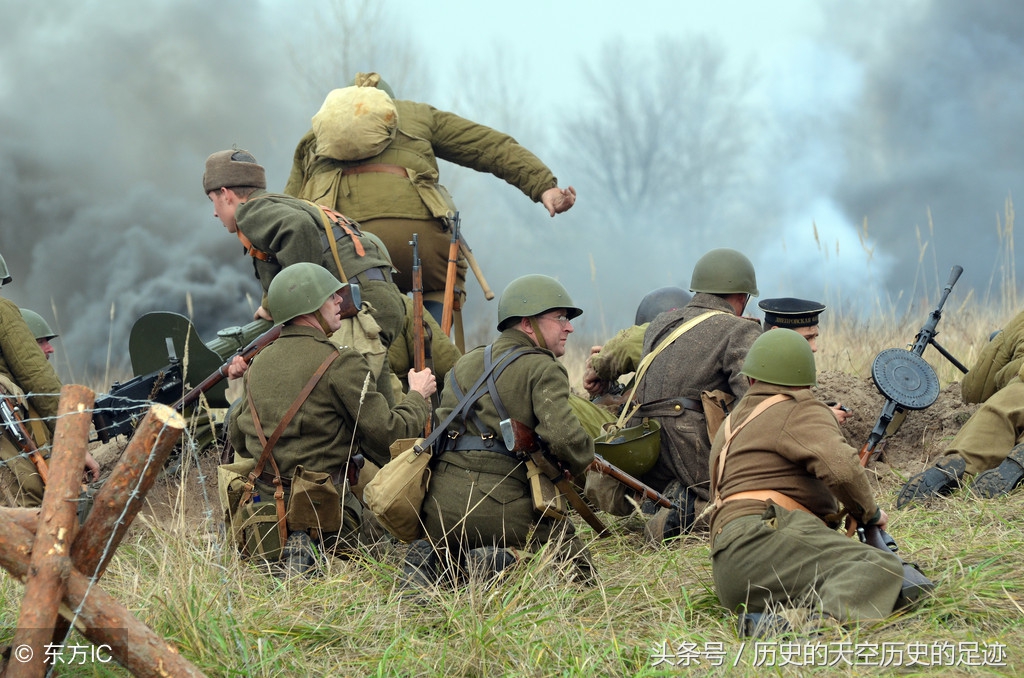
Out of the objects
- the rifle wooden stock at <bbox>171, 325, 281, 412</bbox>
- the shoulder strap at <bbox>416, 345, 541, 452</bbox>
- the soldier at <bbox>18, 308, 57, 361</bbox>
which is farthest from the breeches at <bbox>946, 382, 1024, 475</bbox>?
the soldier at <bbox>18, 308, 57, 361</bbox>

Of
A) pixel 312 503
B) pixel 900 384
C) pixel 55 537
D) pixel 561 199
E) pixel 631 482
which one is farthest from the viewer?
pixel 561 199

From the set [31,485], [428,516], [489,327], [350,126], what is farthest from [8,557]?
[489,327]

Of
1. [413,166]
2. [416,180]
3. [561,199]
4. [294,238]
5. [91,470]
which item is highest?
[413,166]

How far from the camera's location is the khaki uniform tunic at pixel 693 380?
6.34 meters

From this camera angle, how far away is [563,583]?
194 inches

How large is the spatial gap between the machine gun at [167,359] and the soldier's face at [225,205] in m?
0.69

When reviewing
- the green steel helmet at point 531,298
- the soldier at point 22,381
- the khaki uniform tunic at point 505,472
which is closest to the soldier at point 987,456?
the khaki uniform tunic at point 505,472

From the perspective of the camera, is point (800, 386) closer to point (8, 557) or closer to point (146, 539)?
Answer: point (8, 557)

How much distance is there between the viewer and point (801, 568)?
4.44 m

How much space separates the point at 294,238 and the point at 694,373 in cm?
262

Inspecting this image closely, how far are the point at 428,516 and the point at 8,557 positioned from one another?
2192 mm

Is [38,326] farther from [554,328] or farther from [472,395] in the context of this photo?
[554,328]

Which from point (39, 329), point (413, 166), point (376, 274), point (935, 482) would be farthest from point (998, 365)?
point (39, 329)

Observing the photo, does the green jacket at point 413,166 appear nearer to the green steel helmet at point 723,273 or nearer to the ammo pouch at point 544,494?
the green steel helmet at point 723,273
